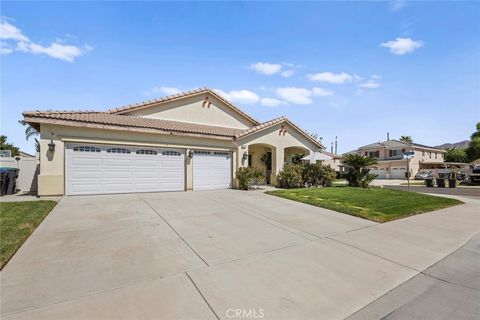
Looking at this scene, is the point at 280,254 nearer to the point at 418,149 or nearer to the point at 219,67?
the point at 219,67

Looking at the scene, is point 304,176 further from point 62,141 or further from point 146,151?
point 62,141

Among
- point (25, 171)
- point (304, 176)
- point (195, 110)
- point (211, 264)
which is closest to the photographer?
point (211, 264)

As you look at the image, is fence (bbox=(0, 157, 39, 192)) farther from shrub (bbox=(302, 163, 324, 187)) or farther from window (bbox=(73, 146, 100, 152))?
shrub (bbox=(302, 163, 324, 187))

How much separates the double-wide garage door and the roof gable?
4472 mm

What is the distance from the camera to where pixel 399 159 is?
4144cm

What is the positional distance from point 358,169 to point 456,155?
47263 millimetres

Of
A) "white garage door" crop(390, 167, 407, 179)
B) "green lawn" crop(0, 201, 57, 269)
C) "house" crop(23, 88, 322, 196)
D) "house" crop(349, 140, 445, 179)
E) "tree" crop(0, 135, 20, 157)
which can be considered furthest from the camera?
"tree" crop(0, 135, 20, 157)

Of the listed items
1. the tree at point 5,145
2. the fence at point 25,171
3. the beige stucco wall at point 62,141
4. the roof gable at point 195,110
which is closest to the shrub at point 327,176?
the roof gable at point 195,110

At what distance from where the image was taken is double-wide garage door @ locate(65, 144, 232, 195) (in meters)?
11.6

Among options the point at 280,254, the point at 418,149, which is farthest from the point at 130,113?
the point at 418,149

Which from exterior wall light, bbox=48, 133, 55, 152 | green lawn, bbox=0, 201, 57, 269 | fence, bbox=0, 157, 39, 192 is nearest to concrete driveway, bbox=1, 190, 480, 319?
green lawn, bbox=0, 201, 57, 269

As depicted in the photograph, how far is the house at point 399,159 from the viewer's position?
40.8m

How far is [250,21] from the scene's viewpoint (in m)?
11.9

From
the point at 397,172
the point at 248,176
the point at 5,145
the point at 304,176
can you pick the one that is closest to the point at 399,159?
the point at 397,172
